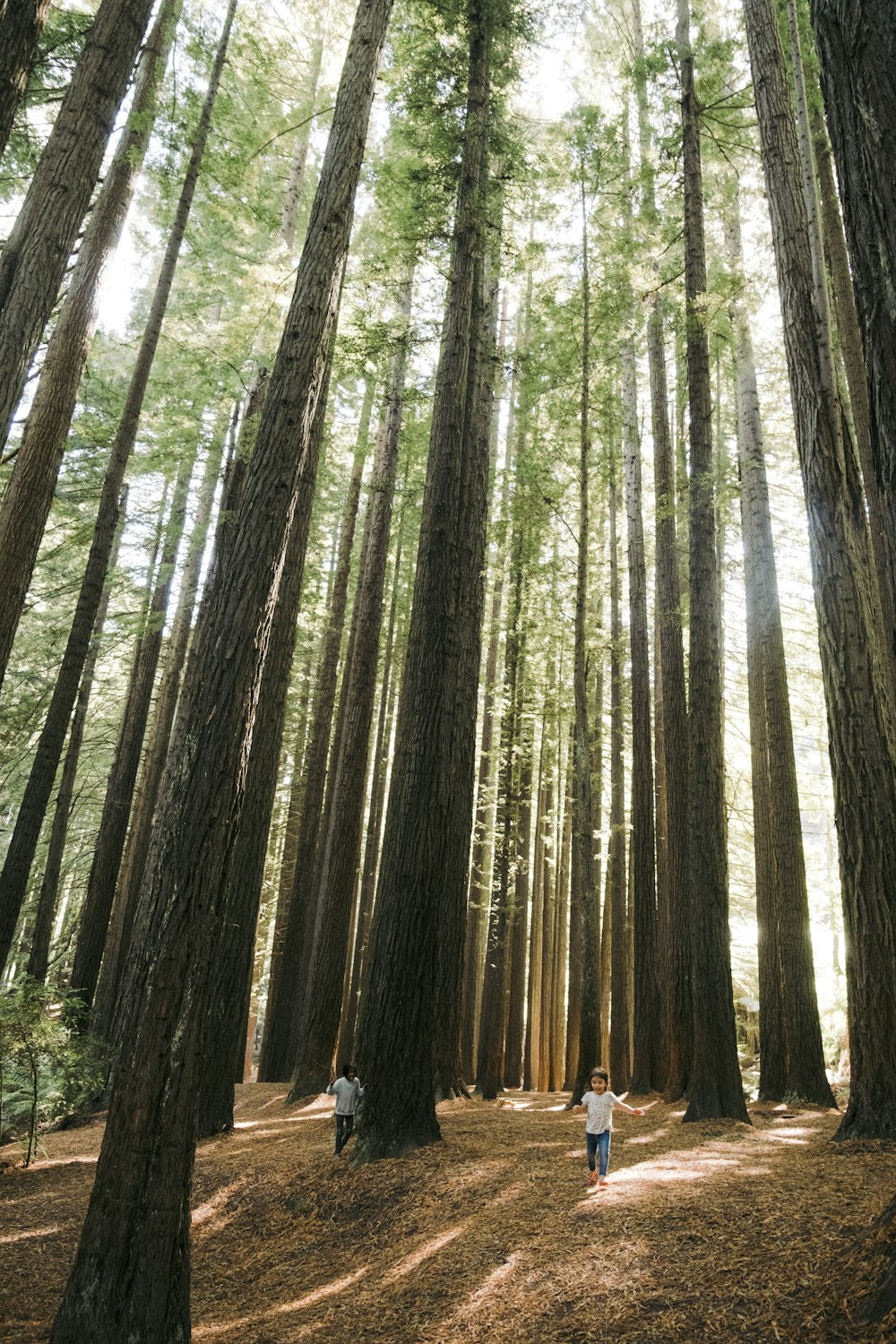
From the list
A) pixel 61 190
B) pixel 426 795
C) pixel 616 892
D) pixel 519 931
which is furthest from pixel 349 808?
pixel 61 190

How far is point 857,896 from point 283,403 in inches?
236

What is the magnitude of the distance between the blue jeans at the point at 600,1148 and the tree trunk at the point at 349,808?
6.12 meters

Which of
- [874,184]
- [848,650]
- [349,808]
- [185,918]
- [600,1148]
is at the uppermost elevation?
[848,650]

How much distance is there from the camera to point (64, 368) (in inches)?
312

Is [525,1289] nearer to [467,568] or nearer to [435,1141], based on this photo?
[435,1141]

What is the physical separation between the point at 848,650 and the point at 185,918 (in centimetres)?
579

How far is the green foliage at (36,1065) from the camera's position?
830cm

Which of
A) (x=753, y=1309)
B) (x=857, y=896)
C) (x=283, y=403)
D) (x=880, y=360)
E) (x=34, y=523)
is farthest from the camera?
(x=34, y=523)

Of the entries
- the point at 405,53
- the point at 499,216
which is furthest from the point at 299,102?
the point at 499,216

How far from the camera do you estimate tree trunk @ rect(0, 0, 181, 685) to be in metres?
6.70

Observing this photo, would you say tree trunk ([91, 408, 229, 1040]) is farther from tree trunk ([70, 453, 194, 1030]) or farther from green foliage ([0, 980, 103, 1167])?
green foliage ([0, 980, 103, 1167])

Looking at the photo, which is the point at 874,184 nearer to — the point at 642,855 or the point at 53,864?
the point at 642,855

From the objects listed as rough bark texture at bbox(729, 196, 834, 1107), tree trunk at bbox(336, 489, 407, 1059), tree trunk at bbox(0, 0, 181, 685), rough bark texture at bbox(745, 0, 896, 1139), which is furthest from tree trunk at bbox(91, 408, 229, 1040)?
rough bark texture at bbox(745, 0, 896, 1139)

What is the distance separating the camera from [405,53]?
943cm
